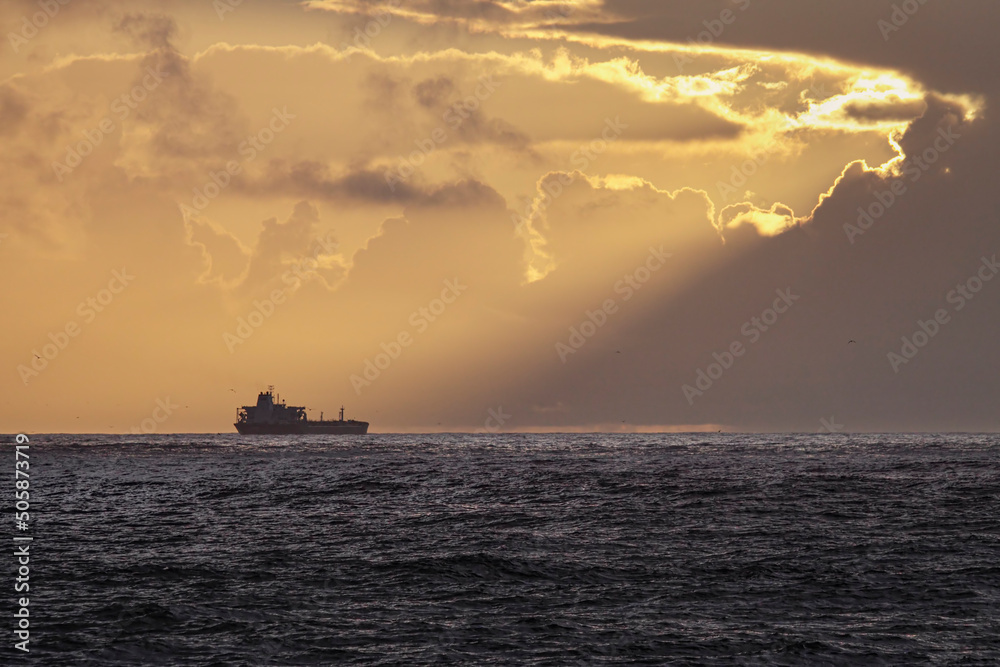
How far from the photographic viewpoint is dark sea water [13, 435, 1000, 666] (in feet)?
69.1

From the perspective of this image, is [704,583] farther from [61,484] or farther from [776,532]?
[61,484]

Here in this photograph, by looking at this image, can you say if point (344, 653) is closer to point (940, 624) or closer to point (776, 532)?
point (940, 624)

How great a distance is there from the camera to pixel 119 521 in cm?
4684

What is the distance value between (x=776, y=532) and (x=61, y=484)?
60.2m

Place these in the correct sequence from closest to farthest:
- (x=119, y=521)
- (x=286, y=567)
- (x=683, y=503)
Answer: (x=286, y=567) → (x=119, y=521) → (x=683, y=503)

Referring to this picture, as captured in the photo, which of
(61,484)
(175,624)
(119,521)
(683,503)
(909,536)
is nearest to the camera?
(175,624)

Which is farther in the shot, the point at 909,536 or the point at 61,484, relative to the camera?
the point at 61,484

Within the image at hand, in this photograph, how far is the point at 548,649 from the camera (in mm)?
20859

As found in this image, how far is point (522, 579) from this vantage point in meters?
29.7

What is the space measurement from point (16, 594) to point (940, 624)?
87.3ft

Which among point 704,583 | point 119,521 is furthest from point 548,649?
point 119,521

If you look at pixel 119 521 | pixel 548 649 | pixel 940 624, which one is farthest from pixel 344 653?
pixel 119 521

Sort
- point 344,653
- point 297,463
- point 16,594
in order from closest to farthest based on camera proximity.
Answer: point 344,653, point 16,594, point 297,463

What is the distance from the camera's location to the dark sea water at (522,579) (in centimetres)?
2106
